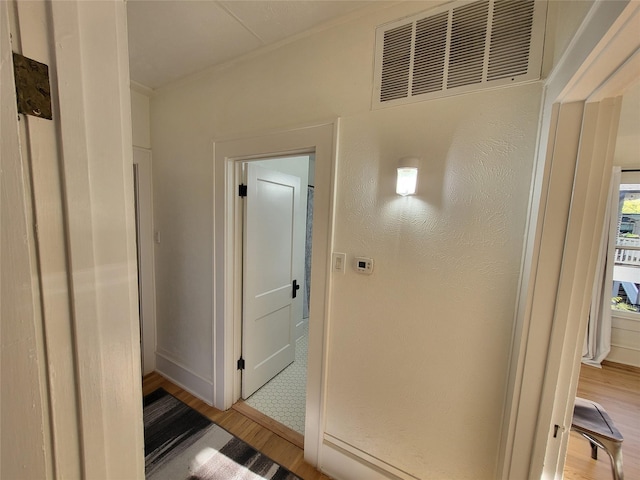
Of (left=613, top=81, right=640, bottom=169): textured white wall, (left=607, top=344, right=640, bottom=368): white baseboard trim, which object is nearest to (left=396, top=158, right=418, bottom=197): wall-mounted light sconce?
(left=613, top=81, right=640, bottom=169): textured white wall

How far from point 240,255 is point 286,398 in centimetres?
130

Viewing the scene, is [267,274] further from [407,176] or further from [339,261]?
[407,176]

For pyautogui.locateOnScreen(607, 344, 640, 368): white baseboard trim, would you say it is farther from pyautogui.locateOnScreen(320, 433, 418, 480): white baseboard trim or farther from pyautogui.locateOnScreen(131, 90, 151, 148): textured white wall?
pyautogui.locateOnScreen(131, 90, 151, 148): textured white wall

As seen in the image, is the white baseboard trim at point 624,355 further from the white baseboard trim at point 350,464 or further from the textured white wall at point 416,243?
the white baseboard trim at point 350,464

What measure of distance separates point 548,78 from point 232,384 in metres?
2.54

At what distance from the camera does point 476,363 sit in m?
1.11

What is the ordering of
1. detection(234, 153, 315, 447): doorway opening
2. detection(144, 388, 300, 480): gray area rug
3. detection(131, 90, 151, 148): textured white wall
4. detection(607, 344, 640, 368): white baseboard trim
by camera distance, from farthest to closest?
detection(607, 344, 640, 368): white baseboard trim, detection(131, 90, 151, 148): textured white wall, detection(234, 153, 315, 447): doorway opening, detection(144, 388, 300, 480): gray area rug

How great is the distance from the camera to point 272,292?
217 centimetres

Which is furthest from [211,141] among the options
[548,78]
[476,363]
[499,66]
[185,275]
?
[476,363]

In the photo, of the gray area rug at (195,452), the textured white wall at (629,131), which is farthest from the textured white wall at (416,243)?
the textured white wall at (629,131)

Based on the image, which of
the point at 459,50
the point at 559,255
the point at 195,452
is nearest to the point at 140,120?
the point at 459,50

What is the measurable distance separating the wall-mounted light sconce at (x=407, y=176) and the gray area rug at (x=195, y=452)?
5.75 feet

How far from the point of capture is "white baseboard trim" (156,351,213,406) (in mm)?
1989

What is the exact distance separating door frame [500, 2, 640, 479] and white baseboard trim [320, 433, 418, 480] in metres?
0.56
